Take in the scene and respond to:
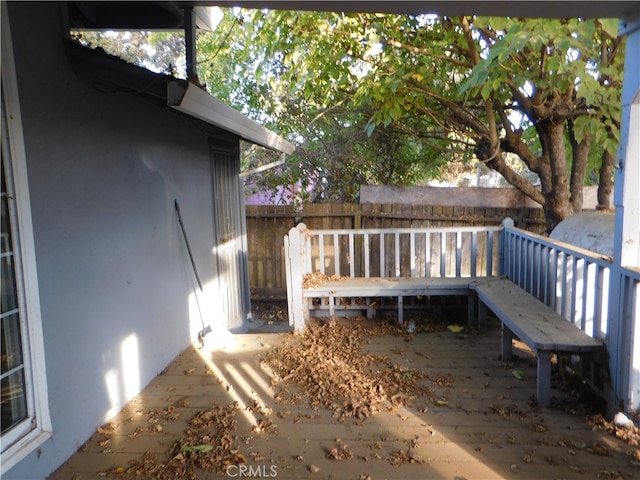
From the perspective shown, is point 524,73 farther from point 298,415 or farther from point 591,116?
point 298,415

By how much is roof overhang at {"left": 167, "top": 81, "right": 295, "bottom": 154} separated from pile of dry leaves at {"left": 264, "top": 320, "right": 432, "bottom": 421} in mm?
2162

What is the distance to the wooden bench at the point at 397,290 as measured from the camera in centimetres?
500

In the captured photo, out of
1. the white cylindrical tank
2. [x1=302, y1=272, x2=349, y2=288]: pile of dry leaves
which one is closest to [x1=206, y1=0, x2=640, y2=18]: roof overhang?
the white cylindrical tank

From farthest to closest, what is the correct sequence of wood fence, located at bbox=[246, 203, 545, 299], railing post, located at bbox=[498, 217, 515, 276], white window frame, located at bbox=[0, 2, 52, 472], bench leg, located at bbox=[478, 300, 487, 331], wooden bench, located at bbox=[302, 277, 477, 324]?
wood fence, located at bbox=[246, 203, 545, 299]
railing post, located at bbox=[498, 217, 515, 276]
wooden bench, located at bbox=[302, 277, 477, 324]
bench leg, located at bbox=[478, 300, 487, 331]
white window frame, located at bbox=[0, 2, 52, 472]

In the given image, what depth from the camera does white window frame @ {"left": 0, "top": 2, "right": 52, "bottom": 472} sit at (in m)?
2.23

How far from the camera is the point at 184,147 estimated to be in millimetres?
4672

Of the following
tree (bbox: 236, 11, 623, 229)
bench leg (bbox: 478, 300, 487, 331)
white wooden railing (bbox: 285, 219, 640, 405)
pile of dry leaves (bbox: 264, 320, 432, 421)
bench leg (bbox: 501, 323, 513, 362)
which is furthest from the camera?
bench leg (bbox: 478, 300, 487, 331)

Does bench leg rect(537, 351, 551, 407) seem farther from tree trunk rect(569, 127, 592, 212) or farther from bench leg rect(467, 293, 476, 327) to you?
tree trunk rect(569, 127, 592, 212)

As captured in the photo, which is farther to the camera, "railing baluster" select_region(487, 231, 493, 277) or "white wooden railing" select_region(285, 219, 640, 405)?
"railing baluster" select_region(487, 231, 493, 277)

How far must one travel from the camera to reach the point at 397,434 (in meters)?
2.84

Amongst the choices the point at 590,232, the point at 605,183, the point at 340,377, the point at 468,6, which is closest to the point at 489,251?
the point at 590,232

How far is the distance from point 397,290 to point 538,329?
185 cm

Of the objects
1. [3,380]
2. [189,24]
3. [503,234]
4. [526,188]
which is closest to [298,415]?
[3,380]

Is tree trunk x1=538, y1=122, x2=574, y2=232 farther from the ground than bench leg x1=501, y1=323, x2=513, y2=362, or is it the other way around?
tree trunk x1=538, y1=122, x2=574, y2=232
